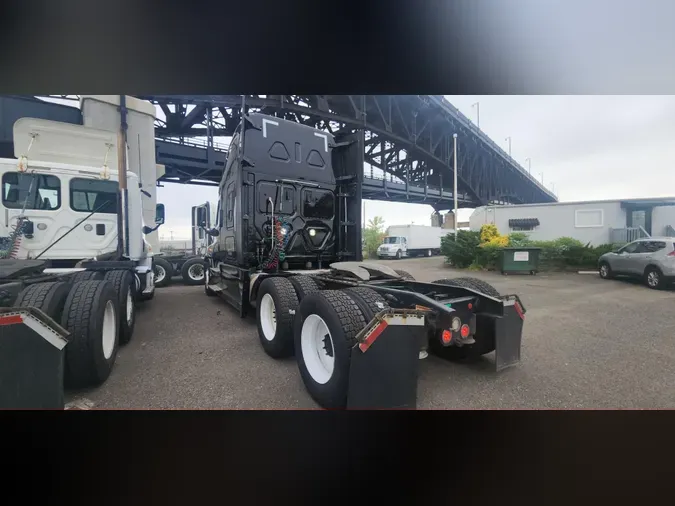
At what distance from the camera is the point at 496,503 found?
139 cm

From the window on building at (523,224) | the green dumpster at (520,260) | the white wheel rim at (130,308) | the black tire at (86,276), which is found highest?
the window on building at (523,224)

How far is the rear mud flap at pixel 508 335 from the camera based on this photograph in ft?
6.35

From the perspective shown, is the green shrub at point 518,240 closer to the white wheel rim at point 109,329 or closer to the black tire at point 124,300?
the white wheel rim at point 109,329

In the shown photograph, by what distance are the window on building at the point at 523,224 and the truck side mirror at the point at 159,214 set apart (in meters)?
3.30

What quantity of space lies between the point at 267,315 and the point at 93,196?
2081mm

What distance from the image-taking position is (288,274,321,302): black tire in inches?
99.0

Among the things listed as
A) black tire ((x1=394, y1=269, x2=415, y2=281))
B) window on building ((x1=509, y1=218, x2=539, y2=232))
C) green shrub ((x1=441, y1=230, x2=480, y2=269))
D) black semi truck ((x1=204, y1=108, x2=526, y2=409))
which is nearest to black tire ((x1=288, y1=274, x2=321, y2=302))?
black semi truck ((x1=204, y1=108, x2=526, y2=409))

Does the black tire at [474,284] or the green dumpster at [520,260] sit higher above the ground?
the green dumpster at [520,260]

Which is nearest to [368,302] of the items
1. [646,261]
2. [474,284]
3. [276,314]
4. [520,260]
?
[276,314]

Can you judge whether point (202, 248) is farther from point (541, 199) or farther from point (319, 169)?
point (541, 199)

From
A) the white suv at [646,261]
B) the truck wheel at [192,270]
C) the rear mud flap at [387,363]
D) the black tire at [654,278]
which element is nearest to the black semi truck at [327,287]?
the rear mud flap at [387,363]

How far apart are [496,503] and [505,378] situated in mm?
785
